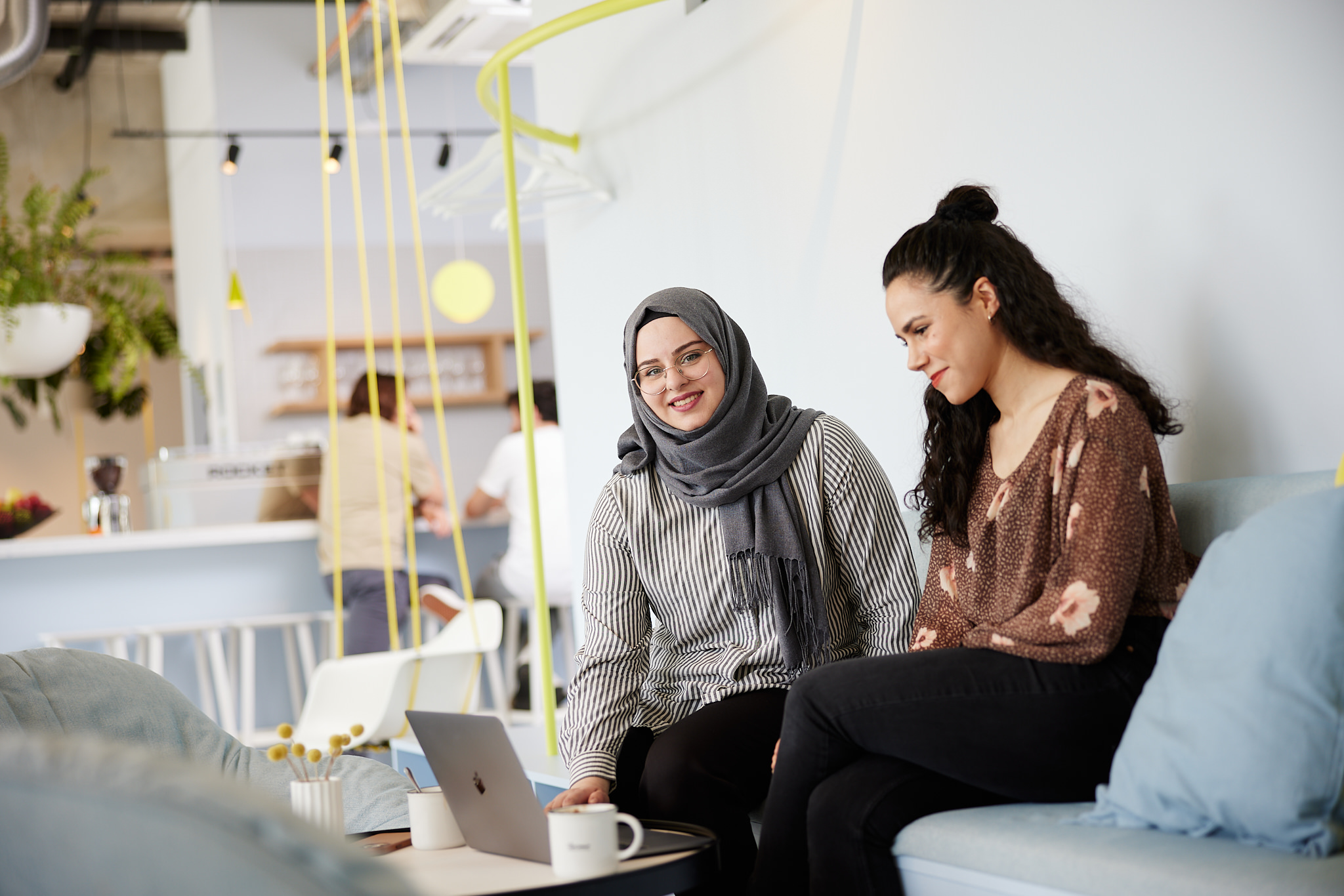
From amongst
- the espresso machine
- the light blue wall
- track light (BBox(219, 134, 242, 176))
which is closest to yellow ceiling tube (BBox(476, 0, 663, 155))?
the light blue wall

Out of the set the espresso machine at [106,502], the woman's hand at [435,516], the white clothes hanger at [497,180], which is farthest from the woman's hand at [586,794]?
the espresso machine at [106,502]

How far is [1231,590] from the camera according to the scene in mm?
1297

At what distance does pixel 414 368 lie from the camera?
7.48 m

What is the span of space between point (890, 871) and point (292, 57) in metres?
6.80

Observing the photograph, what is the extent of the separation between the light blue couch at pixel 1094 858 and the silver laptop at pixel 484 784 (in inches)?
17.8

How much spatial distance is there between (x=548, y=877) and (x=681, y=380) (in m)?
0.95

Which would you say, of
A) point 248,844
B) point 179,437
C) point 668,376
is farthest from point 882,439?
point 179,437

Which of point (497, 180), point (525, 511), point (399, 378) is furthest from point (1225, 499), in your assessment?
point (525, 511)

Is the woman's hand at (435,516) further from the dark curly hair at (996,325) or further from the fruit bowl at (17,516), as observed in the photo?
the dark curly hair at (996,325)

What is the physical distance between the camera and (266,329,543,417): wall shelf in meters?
7.18

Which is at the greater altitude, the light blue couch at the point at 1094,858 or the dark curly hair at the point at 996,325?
the dark curly hair at the point at 996,325

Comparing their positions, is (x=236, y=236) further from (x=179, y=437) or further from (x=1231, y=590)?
(x=1231, y=590)

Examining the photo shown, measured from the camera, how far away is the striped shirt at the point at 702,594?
1958 millimetres

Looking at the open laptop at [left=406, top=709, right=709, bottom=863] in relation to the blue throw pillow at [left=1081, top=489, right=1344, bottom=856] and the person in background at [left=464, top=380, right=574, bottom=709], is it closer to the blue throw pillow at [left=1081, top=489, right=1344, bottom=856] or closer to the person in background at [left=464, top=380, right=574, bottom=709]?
the blue throw pillow at [left=1081, top=489, right=1344, bottom=856]
